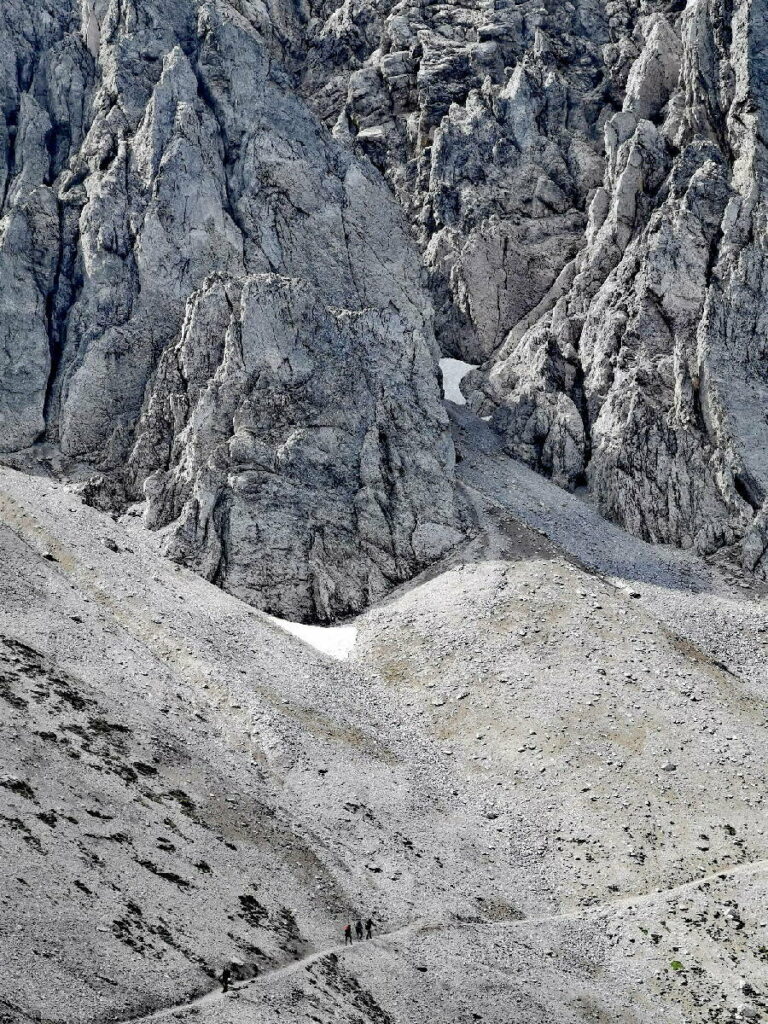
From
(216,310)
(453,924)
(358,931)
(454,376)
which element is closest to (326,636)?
(453,924)

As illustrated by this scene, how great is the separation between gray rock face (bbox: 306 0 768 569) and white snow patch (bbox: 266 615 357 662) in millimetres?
24947

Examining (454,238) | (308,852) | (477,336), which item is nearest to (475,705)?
(308,852)

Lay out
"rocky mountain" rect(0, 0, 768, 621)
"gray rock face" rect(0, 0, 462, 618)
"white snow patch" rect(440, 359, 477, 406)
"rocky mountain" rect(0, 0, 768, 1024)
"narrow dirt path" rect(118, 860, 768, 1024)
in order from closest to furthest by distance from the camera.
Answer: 1. "narrow dirt path" rect(118, 860, 768, 1024)
2. "rocky mountain" rect(0, 0, 768, 1024)
3. "gray rock face" rect(0, 0, 462, 618)
4. "rocky mountain" rect(0, 0, 768, 621)
5. "white snow patch" rect(440, 359, 477, 406)

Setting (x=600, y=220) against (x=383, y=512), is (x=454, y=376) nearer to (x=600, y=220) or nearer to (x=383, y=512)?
(x=600, y=220)

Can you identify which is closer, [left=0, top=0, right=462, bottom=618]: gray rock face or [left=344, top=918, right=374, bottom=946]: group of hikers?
[left=344, top=918, right=374, bottom=946]: group of hikers

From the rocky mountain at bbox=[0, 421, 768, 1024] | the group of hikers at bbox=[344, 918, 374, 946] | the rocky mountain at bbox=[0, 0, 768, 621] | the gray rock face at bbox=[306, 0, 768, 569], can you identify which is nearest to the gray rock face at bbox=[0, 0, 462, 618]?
the rocky mountain at bbox=[0, 0, 768, 621]

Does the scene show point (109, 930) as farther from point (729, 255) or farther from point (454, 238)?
point (454, 238)

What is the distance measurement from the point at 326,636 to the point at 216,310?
2816 centimetres

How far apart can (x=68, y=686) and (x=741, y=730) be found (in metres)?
33.5

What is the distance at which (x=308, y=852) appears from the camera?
42.5 metres

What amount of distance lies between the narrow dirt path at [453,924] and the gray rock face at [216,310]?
90.1 ft

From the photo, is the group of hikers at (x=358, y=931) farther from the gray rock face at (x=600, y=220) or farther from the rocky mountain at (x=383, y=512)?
the gray rock face at (x=600, y=220)

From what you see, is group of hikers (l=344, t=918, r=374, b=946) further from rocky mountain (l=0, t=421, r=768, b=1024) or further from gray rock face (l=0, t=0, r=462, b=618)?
gray rock face (l=0, t=0, r=462, b=618)

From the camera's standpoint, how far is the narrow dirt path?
29844mm
